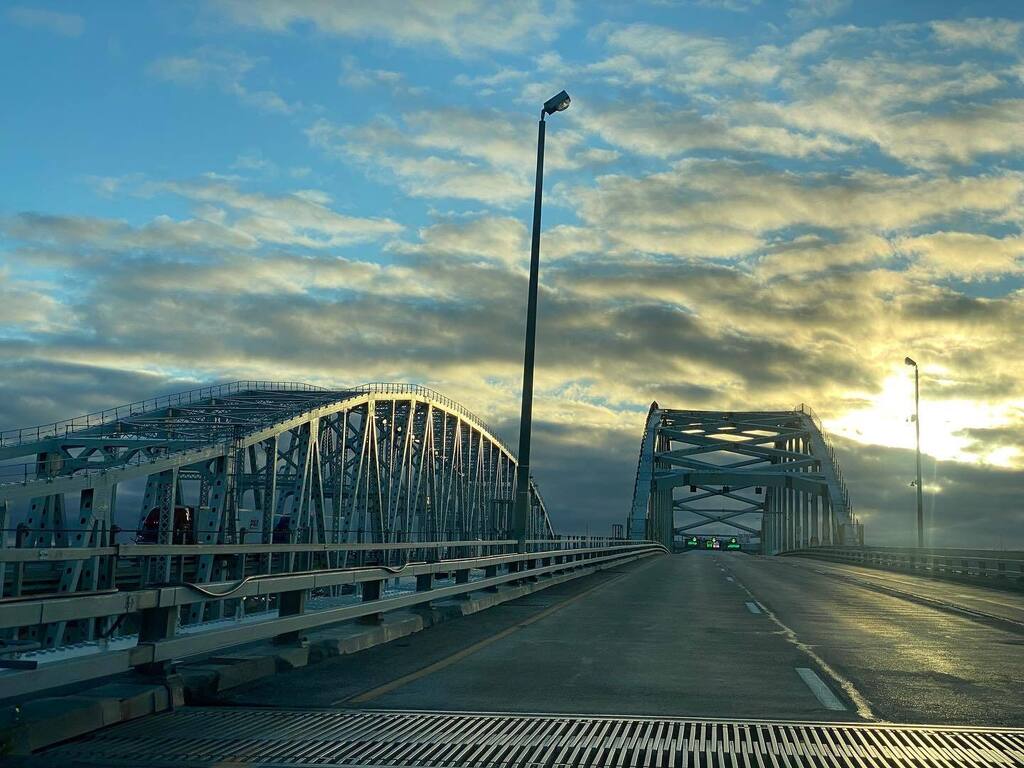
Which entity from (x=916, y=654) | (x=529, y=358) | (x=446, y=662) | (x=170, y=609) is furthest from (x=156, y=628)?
(x=529, y=358)

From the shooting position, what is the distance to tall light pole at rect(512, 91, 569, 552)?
2331 cm

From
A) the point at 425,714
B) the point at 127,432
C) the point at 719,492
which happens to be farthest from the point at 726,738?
the point at 719,492

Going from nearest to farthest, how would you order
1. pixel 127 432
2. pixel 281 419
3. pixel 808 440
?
pixel 281 419 < pixel 127 432 < pixel 808 440

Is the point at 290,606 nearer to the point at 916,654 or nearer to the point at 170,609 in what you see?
the point at 170,609

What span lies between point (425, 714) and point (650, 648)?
5.03 metres

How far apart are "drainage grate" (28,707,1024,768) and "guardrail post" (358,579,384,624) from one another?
4653 millimetres

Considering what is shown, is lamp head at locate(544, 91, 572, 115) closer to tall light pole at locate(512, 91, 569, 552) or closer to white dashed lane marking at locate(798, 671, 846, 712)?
tall light pole at locate(512, 91, 569, 552)

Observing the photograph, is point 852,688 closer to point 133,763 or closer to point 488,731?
point 488,731

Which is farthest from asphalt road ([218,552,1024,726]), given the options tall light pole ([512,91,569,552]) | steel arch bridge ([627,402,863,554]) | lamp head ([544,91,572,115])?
steel arch bridge ([627,402,863,554])

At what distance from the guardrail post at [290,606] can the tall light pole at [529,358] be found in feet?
39.5

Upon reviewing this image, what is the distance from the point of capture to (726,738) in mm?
7398

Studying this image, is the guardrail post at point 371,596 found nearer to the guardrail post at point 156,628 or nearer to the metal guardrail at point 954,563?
the guardrail post at point 156,628

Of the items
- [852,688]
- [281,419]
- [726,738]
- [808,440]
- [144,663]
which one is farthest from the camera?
[808,440]

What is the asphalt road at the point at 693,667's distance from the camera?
870 cm
